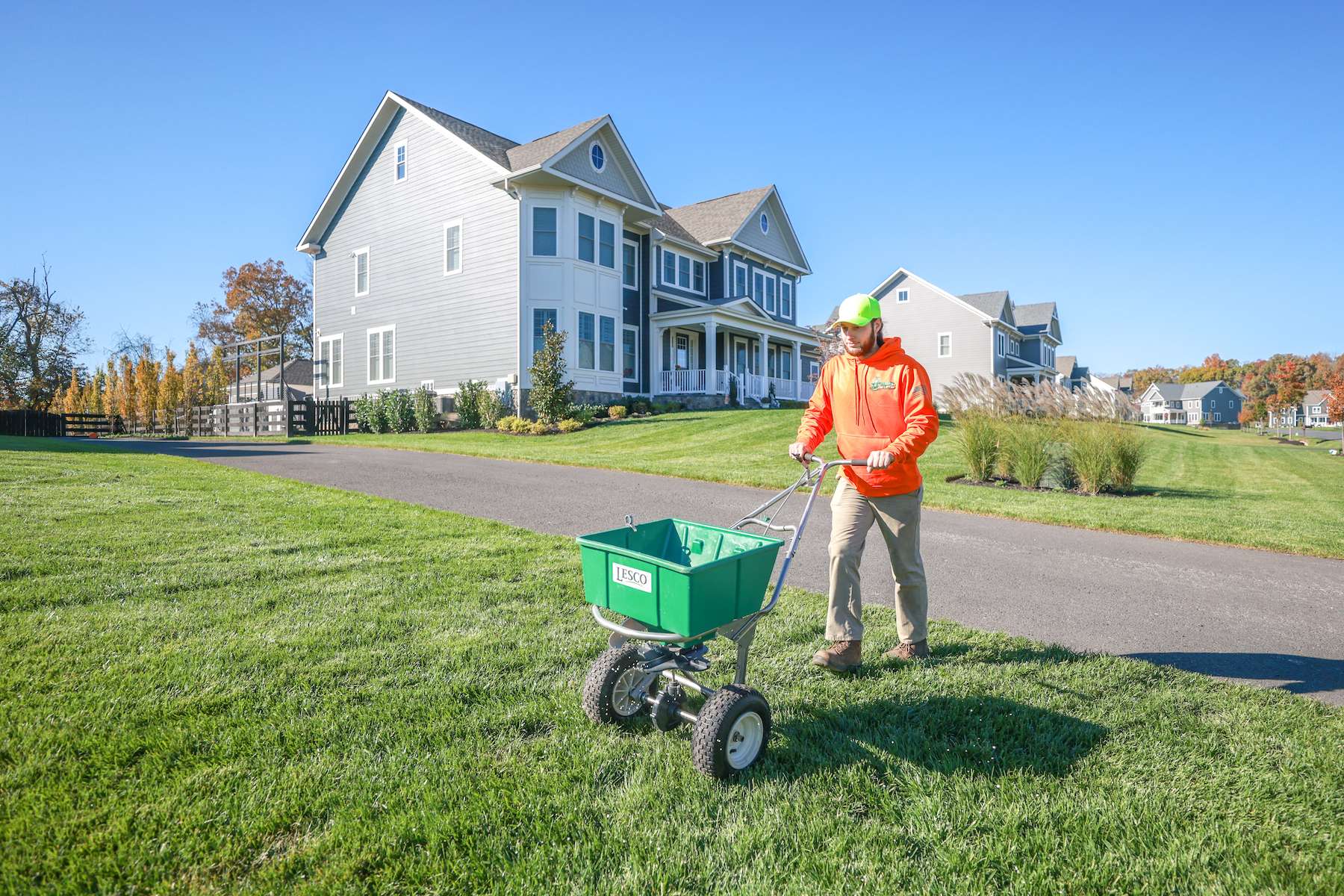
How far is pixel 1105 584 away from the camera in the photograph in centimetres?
603

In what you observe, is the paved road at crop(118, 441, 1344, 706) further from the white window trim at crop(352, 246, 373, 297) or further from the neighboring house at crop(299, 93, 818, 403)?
the white window trim at crop(352, 246, 373, 297)

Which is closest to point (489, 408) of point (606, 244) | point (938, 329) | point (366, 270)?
point (606, 244)

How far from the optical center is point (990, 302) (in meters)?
44.9

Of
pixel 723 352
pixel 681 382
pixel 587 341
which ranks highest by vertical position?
pixel 723 352

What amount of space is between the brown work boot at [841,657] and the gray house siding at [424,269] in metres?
19.9

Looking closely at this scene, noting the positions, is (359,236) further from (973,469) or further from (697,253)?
(973,469)

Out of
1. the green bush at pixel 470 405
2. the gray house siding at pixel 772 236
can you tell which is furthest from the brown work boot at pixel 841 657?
the gray house siding at pixel 772 236

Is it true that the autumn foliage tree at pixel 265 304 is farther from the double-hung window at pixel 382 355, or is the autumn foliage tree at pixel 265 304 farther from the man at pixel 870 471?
the man at pixel 870 471

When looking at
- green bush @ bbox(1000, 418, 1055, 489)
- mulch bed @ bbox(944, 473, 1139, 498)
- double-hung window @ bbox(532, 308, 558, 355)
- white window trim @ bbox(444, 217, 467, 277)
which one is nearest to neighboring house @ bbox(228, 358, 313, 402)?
white window trim @ bbox(444, 217, 467, 277)

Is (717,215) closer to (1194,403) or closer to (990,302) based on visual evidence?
(990,302)

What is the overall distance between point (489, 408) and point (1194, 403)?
105396mm

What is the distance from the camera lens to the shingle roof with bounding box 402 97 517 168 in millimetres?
23703

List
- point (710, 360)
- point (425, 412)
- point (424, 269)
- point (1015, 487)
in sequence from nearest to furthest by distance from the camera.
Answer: point (1015, 487), point (425, 412), point (424, 269), point (710, 360)

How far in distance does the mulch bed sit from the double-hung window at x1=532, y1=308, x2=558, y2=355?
45.8 feet
